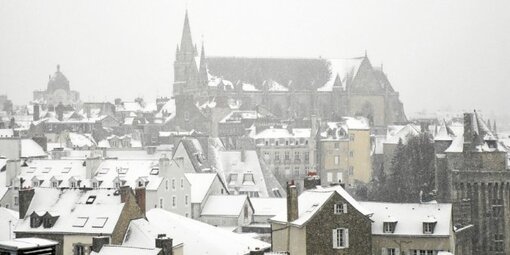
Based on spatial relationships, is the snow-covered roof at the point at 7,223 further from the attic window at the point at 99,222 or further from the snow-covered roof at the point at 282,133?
the snow-covered roof at the point at 282,133

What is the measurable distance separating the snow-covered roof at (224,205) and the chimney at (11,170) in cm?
892

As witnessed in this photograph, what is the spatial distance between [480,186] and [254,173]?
537 inches

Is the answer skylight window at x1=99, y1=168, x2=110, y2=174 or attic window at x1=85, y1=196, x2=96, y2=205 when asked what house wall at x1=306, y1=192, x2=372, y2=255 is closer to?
attic window at x1=85, y1=196, x2=96, y2=205

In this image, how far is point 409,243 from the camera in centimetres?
2878

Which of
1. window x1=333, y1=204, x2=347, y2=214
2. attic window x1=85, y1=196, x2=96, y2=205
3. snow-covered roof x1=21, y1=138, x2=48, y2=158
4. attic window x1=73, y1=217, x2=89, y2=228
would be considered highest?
snow-covered roof x1=21, y1=138, x2=48, y2=158

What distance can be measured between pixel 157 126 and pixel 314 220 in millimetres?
54944

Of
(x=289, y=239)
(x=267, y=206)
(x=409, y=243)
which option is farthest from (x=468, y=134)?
(x=289, y=239)

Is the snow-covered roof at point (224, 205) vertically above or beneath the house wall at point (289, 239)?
above

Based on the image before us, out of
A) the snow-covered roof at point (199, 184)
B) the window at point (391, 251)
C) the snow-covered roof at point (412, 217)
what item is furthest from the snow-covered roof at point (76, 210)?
the snow-covered roof at point (199, 184)

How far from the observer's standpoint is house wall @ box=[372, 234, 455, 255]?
28594 millimetres

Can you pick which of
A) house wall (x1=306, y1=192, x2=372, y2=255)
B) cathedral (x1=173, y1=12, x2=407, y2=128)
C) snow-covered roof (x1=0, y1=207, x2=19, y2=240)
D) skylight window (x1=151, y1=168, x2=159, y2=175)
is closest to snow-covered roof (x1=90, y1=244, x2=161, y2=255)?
house wall (x1=306, y1=192, x2=372, y2=255)

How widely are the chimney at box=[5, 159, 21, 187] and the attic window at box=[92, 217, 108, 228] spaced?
12.5 m

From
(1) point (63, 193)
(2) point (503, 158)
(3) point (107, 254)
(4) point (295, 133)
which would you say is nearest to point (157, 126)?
(4) point (295, 133)

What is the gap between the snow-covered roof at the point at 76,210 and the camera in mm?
25953
